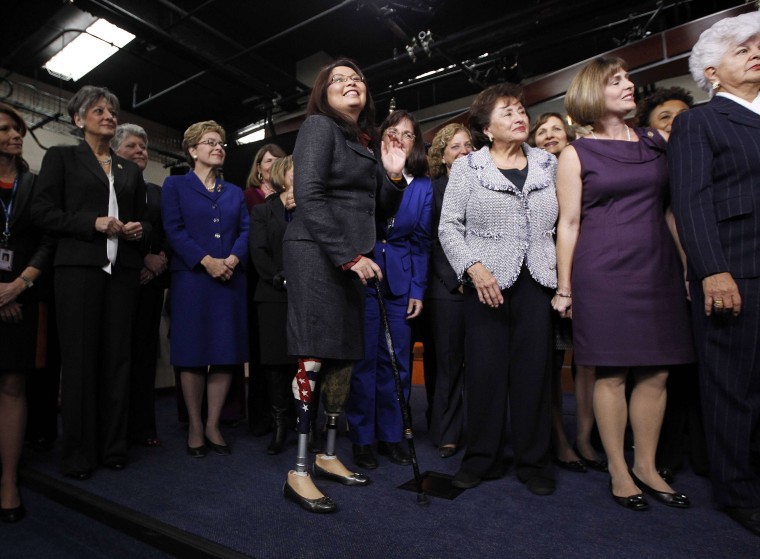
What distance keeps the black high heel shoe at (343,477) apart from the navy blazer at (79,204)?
1276mm

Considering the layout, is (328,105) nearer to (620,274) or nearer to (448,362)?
(620,274)

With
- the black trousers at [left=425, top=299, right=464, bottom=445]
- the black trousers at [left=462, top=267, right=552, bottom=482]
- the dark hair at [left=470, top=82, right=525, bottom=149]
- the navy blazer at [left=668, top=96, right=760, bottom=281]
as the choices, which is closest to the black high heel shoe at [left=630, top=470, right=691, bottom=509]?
the black trousers at [left=462, top=267, right=552, bottom=482]

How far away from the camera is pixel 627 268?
1761 mm

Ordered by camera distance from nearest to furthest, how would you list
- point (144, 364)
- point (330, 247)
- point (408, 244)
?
point (330, 247) < point (408, 244) < point (144, 364)

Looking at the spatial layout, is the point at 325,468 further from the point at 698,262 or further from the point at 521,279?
the point at 698,262

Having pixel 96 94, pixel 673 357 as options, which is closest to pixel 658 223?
pixel 673 357

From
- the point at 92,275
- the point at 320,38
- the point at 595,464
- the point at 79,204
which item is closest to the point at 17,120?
the point at 79,204

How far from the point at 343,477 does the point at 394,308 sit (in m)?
0.80

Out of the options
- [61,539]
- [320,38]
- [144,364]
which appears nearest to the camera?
[61,539]

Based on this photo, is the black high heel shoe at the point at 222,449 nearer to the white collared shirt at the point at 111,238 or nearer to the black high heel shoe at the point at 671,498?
the white collared shirt at the point at 111,238

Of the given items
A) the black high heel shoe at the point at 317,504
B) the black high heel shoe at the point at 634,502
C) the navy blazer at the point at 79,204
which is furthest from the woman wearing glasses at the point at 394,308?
the navy blazer at the point at 79,204

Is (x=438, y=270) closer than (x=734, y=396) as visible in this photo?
No

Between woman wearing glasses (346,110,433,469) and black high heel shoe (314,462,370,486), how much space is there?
23 cm

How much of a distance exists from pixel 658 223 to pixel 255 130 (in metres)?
7.48
